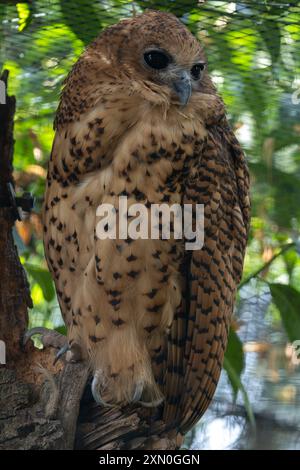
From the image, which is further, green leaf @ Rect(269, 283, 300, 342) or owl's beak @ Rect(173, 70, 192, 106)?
green leaf @ Rect(269, 283, 300, 342)

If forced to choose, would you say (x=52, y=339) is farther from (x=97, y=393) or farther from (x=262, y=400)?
(x=262, y=400)

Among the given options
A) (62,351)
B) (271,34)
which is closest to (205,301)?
(62,351)

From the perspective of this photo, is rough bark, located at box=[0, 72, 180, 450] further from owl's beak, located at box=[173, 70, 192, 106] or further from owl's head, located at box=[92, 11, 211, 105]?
owl's beak, located at box=[173, 70, 192, 106]

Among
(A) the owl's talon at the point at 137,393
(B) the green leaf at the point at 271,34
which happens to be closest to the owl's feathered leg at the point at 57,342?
(A) the owl's talon at the point at 137,393

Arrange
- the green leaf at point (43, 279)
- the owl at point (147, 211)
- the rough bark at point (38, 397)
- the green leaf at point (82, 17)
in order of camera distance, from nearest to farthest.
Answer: the rough bark at point (38, 397) → the owl at point (147, 211) → the green leaf at point (82, 17) → the green leaf at point (43, 279)

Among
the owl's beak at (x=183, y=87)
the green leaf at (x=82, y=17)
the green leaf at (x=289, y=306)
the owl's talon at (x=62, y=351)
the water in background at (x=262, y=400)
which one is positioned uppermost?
the green leaf at (x=82, y=17)

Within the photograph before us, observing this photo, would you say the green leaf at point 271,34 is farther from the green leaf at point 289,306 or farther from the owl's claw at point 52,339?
the owl's claw at point 52,339

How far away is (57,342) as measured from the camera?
7.20ft

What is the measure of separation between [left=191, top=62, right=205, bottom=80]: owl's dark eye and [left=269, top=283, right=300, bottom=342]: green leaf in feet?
2.28

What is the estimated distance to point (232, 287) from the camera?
7.01 feet

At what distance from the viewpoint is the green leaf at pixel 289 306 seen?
2.47m

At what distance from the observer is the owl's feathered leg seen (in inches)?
81.7

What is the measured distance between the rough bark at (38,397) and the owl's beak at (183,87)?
1.34 feet

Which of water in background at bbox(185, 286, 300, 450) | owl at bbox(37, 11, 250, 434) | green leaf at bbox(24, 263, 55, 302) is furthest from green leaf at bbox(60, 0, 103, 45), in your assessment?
water in background at bbox(185, 286, 300, 450)
